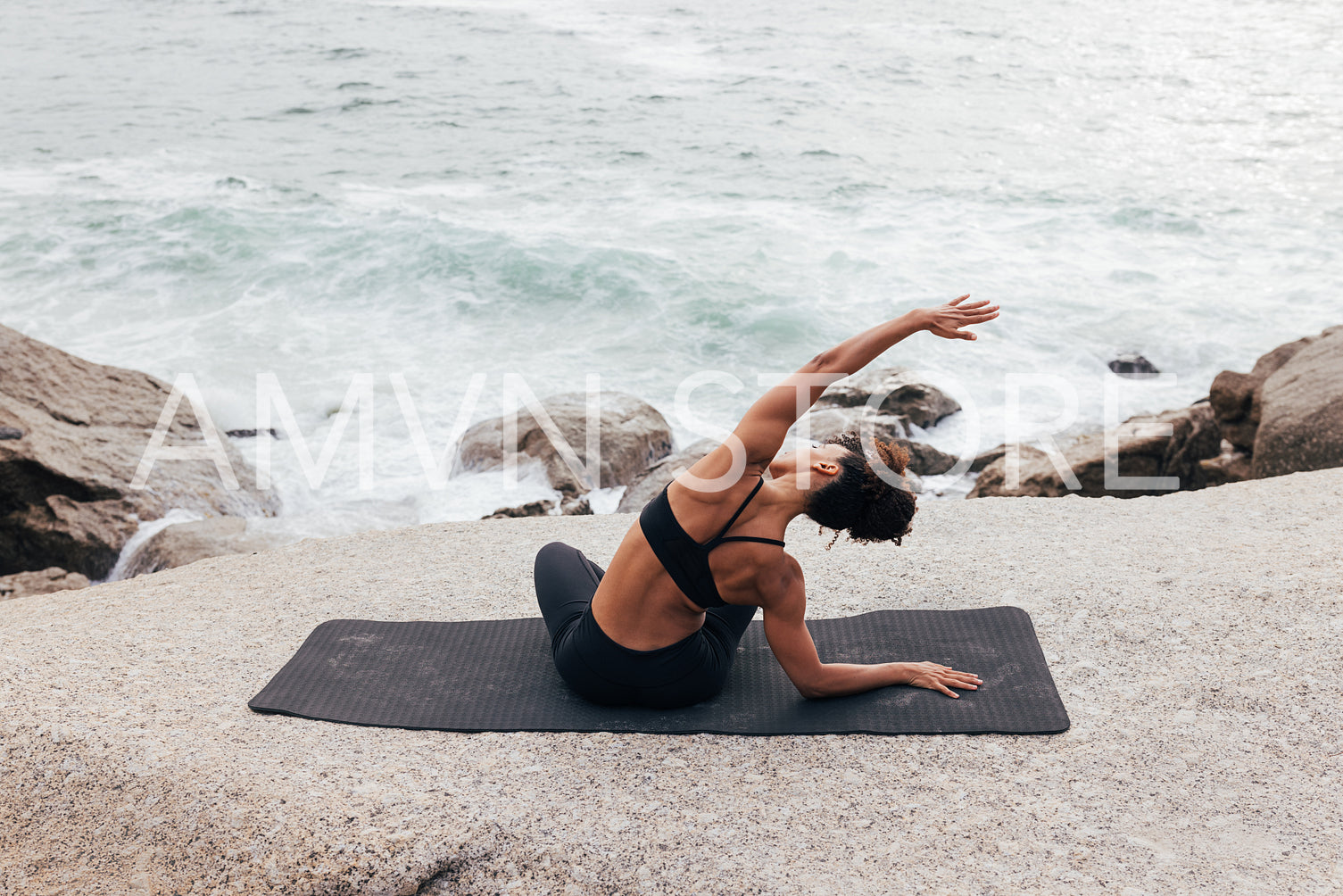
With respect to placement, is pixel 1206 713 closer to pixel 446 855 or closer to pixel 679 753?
pixel 679 753

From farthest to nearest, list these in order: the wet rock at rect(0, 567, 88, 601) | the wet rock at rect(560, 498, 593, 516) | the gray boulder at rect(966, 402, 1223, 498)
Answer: the wet rock at rect(560, 498, 593, 516) → the gray boulder at rect(966, 402, 1223, 498) → the wet rock at rect(0, 567, 88, 601)

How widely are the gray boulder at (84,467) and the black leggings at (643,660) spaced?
13.2 feet

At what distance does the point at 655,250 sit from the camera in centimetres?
1335

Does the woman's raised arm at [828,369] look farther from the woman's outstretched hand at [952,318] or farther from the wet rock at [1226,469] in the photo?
the wet rock at [1226,469]

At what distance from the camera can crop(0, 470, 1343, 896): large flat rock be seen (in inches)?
Answer: 96.9

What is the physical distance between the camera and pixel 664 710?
322 cm

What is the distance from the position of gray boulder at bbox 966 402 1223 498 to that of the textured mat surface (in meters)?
2.58

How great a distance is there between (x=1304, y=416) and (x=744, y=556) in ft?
14.6

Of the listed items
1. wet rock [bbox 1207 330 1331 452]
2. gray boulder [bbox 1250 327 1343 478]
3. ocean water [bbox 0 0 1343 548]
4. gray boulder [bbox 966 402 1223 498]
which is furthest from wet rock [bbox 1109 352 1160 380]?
gray boulder [bbox 1250 327 1343 478]

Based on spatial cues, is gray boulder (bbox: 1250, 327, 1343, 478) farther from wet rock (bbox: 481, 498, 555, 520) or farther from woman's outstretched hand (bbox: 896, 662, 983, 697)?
wet rock (bbox: 481, 498, 555, 520)

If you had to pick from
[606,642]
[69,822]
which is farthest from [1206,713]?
[69,822]

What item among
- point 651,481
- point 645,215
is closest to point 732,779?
point 651,481

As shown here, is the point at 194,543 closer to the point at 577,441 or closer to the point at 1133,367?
the point at 577,441

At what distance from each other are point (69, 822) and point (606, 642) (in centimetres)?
164
